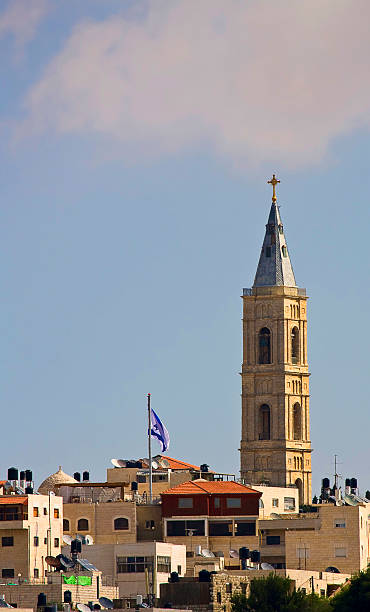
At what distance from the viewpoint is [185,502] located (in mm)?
189750

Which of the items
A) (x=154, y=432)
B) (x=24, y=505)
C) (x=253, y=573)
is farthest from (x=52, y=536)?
(x=253, y=573)

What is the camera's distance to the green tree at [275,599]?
149 metres

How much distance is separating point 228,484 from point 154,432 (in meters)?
8.93

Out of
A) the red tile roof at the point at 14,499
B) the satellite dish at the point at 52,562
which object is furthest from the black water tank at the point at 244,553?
the red tile roof at the point at 14,499

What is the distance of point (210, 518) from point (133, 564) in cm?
1983

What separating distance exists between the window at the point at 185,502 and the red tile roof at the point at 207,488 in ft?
1.46

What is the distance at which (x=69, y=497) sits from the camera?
195500 mm

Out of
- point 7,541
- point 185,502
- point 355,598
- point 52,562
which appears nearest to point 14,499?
point 7,541

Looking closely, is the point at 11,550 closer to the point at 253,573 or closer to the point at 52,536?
the point at 52,536

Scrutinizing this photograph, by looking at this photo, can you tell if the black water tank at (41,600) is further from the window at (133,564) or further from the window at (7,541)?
the window at (7,541)

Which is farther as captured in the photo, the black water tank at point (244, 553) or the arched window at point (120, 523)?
the arched window at point (120, 523)

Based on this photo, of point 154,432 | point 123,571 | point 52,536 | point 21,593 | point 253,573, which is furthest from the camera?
point 154,432

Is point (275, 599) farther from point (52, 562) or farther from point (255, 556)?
point (255, 556)

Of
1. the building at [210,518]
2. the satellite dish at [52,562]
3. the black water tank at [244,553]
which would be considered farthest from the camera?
the building at [210,518]
